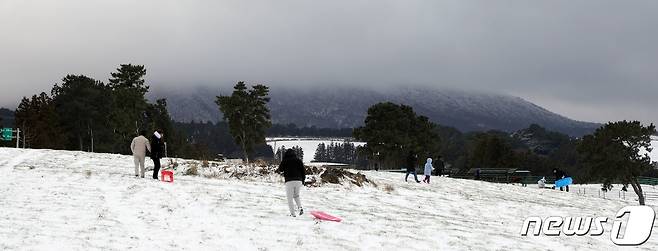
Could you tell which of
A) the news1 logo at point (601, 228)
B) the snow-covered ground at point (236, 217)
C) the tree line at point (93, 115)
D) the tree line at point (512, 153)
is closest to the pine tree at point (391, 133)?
the tree line at point (512, 153)

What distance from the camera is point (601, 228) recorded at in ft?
69.8

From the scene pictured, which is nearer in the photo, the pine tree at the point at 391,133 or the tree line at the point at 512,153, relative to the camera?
the tree line at the point at 512,153

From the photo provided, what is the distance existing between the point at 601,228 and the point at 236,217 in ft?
44.9

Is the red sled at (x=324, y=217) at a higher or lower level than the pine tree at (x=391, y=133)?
lower

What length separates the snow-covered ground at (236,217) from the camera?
1391 cm

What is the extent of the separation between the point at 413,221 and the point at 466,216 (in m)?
4.01

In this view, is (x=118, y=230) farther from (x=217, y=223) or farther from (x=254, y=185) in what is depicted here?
(x=254, y=185)

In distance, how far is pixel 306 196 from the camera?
2297 centimetres

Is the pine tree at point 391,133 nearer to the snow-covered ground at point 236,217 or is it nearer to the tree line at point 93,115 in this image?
the tree line at point 93,115

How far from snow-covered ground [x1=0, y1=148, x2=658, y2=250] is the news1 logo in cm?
48

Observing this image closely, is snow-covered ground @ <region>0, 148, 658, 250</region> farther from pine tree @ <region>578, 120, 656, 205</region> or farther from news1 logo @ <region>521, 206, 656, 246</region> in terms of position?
pine tree @ <region>578, 120, 656, 205</region>

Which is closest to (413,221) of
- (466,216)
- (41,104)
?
(466,216)

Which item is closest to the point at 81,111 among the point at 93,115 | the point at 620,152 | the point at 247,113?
the point at 93,115

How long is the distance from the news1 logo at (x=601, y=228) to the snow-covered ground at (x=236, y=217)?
48 centimetres
